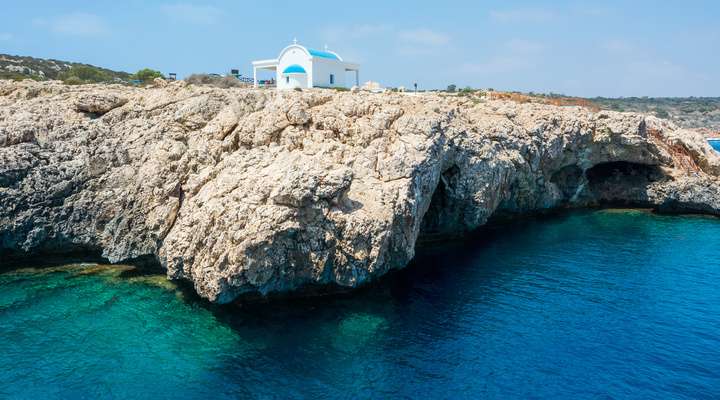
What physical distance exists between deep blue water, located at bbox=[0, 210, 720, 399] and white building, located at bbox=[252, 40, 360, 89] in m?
31.2

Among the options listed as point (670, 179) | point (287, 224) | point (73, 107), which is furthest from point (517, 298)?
→ point (73, 107)

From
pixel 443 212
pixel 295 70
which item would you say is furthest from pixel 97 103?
pixel 443 212

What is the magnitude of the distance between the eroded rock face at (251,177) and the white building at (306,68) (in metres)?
17.9

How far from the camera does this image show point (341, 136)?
37.2 metres

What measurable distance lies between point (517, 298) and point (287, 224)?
15.4 meters

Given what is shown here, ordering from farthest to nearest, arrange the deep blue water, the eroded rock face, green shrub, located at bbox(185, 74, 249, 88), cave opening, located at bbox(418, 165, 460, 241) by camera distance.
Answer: green shrub, located at bbox(185, 74, 249, 88)
cave opening, located at bbox(418, 165, 460, 241)
the eroded rock face
the deep blue water

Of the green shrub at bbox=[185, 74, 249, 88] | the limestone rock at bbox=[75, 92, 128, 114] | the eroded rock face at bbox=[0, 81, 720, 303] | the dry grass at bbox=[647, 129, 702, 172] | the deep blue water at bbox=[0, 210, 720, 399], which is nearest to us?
the deep blue water at bbox=[0, 210, 720, 399]

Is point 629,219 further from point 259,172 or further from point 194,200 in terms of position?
point 194,200

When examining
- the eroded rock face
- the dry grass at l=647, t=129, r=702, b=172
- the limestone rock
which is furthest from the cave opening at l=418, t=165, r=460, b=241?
the dry grass at l=647, t=129, r=702, b=172

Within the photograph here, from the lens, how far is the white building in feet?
197

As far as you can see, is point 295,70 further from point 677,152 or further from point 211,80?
point 677,152

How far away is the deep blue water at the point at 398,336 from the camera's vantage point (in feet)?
74.7

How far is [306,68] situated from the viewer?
2376 inches

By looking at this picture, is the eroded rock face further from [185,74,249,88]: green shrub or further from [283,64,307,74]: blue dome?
[283,64,307,74]: blue dome
